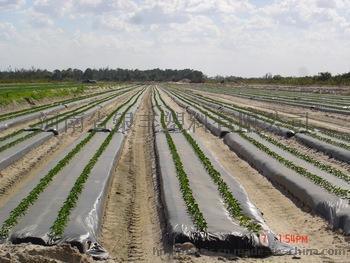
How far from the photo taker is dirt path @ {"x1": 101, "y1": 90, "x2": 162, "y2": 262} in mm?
7254

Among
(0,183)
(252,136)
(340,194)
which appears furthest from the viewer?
(252,136)

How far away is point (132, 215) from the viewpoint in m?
9.09

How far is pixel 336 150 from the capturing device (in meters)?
13.9

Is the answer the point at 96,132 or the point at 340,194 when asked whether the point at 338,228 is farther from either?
the point at 96,132

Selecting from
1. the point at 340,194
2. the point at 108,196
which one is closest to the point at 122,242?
the point at 108,196

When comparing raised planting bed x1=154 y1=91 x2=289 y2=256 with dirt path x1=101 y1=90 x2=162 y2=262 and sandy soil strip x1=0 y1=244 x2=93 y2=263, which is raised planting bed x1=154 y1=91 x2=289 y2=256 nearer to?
dirt path x1=101 y1=90 x2=162 y2=262

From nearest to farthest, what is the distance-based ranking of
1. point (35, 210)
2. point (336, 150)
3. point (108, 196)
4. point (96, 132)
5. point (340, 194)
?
point (35, 210)
point (340, 194)
point (108, 196)
point (336, 150)
point (96, 132)

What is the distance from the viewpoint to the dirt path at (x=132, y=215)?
7254mm

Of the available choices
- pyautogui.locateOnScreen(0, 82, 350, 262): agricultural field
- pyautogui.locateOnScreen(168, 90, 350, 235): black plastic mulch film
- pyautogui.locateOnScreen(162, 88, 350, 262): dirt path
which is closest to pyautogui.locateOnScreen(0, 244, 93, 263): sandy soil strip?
pyautogui.locateOnScreen(0, 82, 350, 262): agricultural field

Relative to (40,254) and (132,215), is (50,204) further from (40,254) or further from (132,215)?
(40,254)

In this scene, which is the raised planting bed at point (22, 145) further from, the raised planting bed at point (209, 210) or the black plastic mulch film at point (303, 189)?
the black plastic mulch film at point (303, 189)

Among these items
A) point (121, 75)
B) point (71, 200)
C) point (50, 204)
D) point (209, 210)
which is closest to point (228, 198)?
point (209, 210)

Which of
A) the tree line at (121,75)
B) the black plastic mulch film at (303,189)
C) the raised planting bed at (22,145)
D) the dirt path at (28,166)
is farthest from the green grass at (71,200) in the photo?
the tree line at (121,75)

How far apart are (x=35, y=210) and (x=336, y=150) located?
30.2ft
